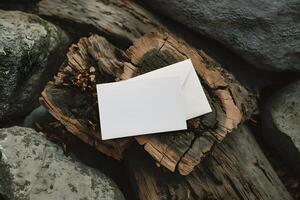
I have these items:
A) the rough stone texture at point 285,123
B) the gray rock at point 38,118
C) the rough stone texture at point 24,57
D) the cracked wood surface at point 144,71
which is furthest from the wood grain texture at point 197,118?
the gray rock at point 38,118

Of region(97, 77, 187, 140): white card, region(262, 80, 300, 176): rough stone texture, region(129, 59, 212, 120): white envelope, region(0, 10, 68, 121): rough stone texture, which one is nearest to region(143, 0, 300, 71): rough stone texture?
region(262, 80, 300, 176): rough stone texture

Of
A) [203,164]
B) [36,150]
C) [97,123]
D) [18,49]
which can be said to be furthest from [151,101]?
[18,49]

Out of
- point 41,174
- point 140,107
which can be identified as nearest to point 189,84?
point 140,107

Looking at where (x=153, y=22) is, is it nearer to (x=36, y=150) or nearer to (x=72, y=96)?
(x=72, y=96)

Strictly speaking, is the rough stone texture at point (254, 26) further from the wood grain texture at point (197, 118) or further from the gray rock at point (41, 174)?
the gray rock at point (41, 174)

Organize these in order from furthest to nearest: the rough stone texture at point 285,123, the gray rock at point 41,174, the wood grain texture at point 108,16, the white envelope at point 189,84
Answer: the wood grain texture at point 108,16 → the rough stone texture at point 285,123 → the white envelope at point 189,84 → the gray rock at point 41,174
